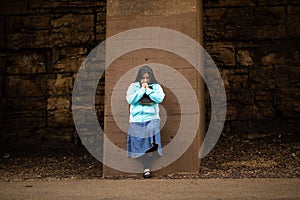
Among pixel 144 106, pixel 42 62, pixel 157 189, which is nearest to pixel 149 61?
pixel 144 106

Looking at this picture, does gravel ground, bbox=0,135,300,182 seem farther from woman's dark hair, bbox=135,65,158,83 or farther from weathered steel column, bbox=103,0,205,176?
woman's dark hair, bbox=135,65,158,83

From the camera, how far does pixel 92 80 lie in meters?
9.81

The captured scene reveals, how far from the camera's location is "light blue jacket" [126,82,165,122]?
20.7ft

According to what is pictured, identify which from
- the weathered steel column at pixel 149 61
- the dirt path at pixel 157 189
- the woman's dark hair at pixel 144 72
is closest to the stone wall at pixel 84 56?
the weathered steel column at pixel 149 61

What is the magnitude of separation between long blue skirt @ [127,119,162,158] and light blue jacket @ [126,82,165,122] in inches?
2.5

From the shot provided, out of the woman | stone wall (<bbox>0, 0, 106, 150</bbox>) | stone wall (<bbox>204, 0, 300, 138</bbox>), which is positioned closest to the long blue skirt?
the woman

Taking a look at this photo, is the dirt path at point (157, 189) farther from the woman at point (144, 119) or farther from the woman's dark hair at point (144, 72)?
the woman's dark hair at point (144, 72)

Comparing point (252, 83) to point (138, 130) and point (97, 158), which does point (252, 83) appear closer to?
point (97, 158)

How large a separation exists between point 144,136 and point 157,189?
44.9 inches

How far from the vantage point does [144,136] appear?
6.33 metres

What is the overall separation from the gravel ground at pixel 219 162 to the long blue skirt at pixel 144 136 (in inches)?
17.1

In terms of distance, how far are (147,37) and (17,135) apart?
171 inches

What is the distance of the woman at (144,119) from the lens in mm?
6324

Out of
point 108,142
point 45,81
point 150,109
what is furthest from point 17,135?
point 150,109
